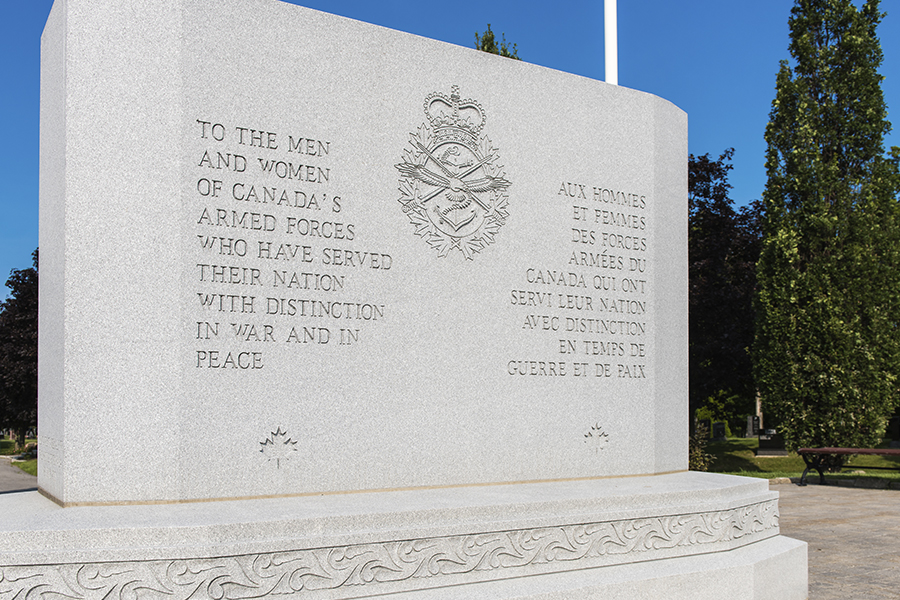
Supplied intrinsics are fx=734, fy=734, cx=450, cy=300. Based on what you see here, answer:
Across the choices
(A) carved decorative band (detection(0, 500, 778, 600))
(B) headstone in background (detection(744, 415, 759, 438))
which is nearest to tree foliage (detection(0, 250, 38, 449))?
(A) carved decorative band (detection(0, 500, 778, 600))

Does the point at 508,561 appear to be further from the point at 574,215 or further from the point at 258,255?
the point at 574,215

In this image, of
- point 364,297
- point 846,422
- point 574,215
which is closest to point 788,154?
point 846,422

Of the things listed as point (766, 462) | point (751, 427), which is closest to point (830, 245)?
point (766, 462)

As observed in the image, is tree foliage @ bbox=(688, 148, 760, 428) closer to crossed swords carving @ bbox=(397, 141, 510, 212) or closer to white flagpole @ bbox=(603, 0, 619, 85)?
white flagpole @ bbox=(603, 0, 619, 85)

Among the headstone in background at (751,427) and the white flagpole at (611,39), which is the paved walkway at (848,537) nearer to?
the white flagpole at (611,39)

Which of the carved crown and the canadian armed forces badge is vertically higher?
the carved crown

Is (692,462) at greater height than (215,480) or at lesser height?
lesser

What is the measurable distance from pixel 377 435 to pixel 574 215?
3025mm

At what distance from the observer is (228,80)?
5.82 metres

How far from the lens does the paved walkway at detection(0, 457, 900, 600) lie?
22.4ft

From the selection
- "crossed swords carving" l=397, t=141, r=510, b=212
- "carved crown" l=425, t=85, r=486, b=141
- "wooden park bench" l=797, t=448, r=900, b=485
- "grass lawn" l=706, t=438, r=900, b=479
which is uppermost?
"carved crown" l=425, t=85, r=486, b=141

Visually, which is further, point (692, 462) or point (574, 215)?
point (692, 462)

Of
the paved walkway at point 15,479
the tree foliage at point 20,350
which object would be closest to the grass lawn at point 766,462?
the paved walkway at point 15,479

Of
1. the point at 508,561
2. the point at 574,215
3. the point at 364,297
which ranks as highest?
the point at 574,215
